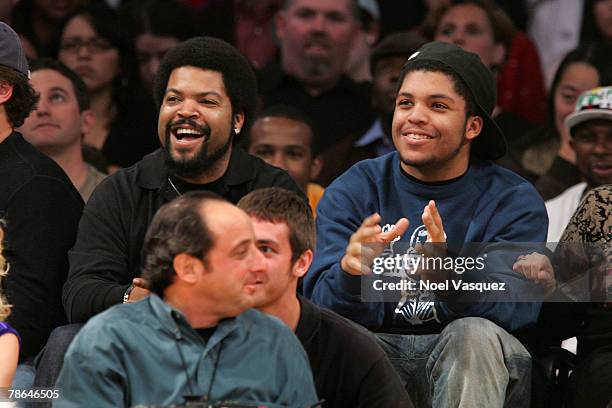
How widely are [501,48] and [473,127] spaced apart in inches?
93.4

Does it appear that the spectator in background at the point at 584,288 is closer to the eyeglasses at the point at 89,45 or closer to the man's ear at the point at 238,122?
the man's ear at the point at 238,122

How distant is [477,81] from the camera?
5.31m

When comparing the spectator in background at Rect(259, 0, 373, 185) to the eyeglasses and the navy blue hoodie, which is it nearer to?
the eyeglasses

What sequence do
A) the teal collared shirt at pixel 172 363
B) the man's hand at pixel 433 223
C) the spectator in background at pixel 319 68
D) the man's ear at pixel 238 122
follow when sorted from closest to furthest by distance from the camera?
the teal collared shirt at pixel 172 363
the man's hand at pixel 433 223
the man's ear at pixel 238 122
the spectator in background at pixel 319 68

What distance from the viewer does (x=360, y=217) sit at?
17.2 ft

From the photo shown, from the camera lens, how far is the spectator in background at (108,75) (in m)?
7.27

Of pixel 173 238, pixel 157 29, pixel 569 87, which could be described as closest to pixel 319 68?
pixel 157 29

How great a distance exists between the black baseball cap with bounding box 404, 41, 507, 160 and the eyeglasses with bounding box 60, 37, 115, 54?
256 centimetres

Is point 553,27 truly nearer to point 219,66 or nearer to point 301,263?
point 219,66

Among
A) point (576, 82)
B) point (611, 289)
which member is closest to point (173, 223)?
point (611, 289)

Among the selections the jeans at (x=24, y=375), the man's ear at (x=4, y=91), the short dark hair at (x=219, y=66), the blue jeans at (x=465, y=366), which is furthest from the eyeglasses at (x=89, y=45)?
the blue jeans at (x=465, y=366)

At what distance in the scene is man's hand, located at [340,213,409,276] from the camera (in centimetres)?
447

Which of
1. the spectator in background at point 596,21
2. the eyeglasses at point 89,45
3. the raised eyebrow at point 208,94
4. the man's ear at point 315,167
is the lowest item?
the man's ear at point 315,167

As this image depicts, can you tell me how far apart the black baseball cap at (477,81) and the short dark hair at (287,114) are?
1659 millimetres
